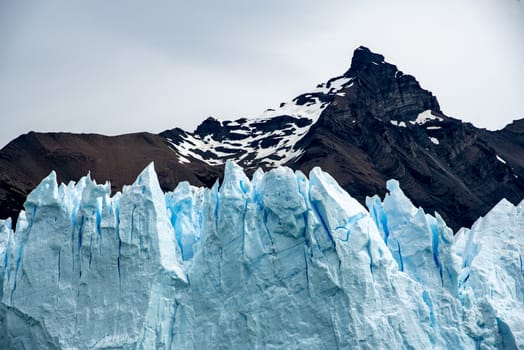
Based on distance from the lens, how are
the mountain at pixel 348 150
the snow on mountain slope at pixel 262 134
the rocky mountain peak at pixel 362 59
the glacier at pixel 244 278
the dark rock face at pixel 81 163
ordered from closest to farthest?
the glacier at pixel 244 278 < the dark rock face at pixel 81 163 < the mountain at pixel 348 150 < the snow on mountain slope at pixel 262 134 < the rocky mountain peak at pixel 362 59

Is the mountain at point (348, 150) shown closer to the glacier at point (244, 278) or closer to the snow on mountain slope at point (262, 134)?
the snow on mountain slope at point (262, 134)

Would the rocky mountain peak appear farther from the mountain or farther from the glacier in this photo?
the glacier

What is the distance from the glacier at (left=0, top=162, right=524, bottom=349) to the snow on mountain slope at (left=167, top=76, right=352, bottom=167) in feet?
172

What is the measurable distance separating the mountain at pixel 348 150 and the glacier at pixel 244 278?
3424 cm

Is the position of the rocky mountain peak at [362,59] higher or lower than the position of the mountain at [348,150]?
higher

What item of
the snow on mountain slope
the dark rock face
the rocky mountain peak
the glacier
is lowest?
the glacier

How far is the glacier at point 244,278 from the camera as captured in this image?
2200 centimetres

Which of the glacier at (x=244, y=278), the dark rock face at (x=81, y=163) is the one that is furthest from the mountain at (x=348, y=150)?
the glacier at (x=244, y=278)

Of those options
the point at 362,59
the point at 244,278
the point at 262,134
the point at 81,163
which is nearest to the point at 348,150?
the point at 262,134

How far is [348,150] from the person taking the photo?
72562mm

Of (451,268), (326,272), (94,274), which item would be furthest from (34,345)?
(451,268)

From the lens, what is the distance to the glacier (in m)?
22.0

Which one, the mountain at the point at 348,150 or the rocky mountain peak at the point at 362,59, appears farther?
the rocky mountain peak at the point at 362,59

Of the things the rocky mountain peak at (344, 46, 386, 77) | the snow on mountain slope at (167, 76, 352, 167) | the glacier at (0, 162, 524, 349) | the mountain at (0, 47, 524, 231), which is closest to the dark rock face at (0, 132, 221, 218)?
the mountain at (0, 47, 524, 231)
